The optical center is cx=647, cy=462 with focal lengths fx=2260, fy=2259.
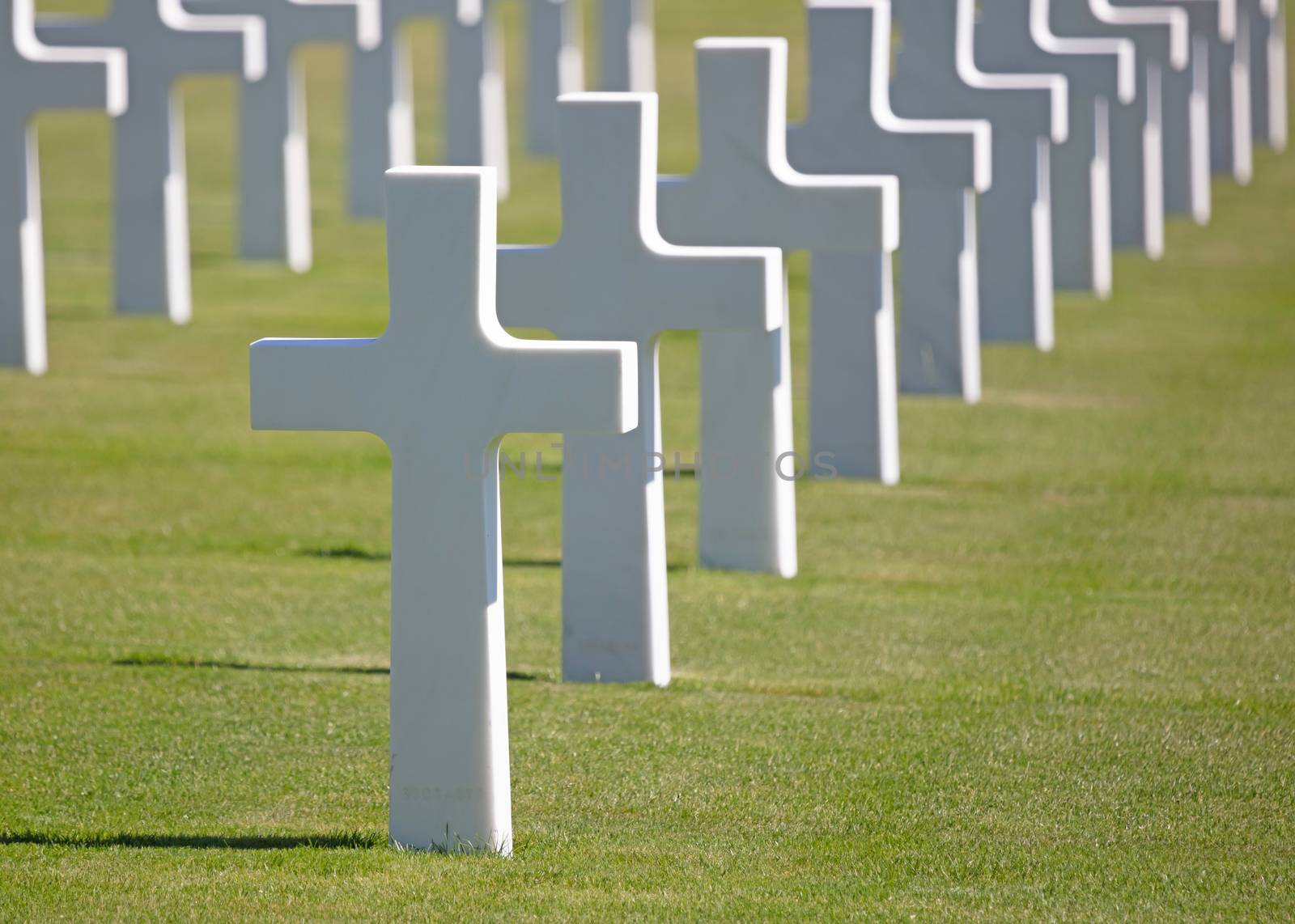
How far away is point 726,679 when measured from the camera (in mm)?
8266

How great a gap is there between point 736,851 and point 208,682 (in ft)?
8.58

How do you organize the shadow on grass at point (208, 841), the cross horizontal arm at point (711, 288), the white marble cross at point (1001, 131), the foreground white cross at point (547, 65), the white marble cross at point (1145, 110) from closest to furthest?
the shadow on grass at point (208, 841) < the cross horizontal arm at point (711, 288) < the white marble cross at point (1001, 131) < the white marble cross at point (1145, 110) < the foreground white cross at point (547, 65)

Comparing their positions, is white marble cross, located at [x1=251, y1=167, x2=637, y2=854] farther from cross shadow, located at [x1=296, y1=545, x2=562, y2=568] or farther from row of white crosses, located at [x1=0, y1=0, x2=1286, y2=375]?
row of white crosses, located at [x1=0, y1=0, x2=1286, y2=375]

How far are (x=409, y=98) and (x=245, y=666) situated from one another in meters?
14.3

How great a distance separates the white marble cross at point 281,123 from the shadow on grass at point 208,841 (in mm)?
12842

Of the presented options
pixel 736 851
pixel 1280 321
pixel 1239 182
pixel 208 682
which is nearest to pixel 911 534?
pixel 208 682

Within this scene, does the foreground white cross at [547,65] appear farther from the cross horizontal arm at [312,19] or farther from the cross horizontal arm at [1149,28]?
the cross horizontal arm at [1149,28]

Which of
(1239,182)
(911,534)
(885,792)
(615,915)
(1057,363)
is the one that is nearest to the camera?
(615,915)

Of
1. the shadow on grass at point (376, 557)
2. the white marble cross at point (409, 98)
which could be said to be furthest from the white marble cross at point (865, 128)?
the white marble cross at point (409, 98)

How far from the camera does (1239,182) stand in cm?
2530

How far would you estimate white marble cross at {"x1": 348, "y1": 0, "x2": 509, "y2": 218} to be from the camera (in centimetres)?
2102

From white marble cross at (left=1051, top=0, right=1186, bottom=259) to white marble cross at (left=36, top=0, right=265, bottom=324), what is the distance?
6.99 metres

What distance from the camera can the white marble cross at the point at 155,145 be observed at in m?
16.4

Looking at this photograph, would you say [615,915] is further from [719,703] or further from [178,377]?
[178,377]
